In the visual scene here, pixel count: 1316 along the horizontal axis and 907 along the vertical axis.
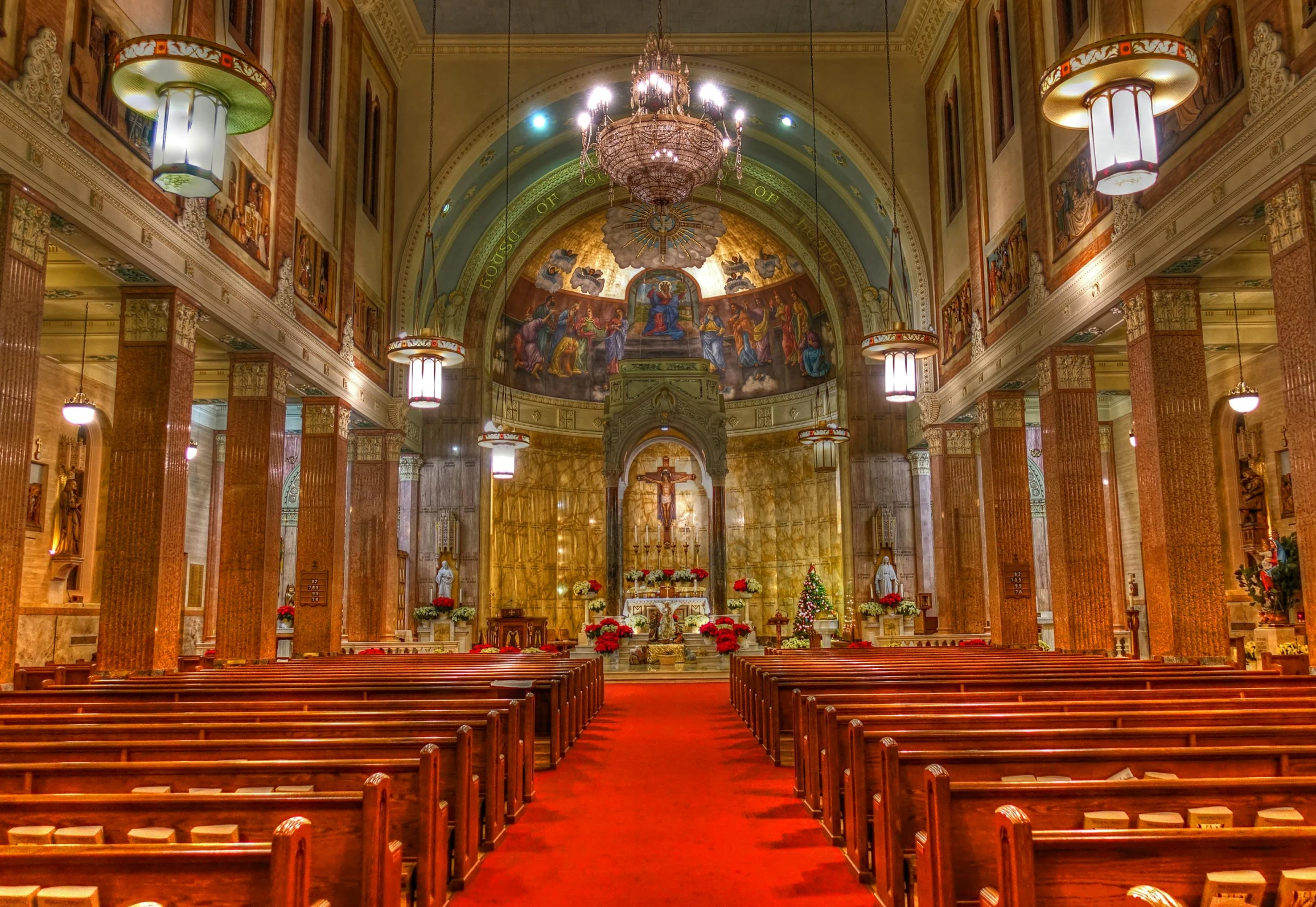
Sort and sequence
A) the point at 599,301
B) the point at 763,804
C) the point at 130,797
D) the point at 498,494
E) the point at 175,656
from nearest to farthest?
the point at 130,797 → the point at 763,804 → the point at 175,656 → the point at 498,494 → the point at 599,301

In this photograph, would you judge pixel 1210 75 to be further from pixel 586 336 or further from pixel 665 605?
pixel 586 336

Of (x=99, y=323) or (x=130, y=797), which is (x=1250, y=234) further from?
(x=99, y=323)

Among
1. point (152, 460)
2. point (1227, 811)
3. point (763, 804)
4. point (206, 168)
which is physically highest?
point (206, 168)

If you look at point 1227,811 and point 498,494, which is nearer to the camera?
point 1227,811

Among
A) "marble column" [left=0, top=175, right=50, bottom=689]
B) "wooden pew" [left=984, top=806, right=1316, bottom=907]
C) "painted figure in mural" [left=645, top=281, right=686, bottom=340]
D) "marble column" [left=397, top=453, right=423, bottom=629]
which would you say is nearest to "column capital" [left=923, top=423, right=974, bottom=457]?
"painted figure in mural" [left=645, top=281, right=686, bottom=340]

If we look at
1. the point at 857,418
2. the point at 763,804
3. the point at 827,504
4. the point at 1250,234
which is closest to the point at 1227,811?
the point at 763,804

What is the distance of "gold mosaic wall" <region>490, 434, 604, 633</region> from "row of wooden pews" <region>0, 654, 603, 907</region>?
20.2m

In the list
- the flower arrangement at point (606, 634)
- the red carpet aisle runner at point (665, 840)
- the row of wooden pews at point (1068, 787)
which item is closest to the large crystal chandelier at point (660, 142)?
the flower arrangement at point (606, 634)

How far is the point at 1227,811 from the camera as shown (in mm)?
3713

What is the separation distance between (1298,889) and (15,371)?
35.0 feet

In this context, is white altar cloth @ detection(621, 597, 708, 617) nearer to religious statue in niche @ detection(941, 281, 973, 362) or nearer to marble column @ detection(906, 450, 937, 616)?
marble column @ detection(906, 450, 937, 616)

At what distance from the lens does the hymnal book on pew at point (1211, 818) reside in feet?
12.2

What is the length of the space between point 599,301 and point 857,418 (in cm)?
972

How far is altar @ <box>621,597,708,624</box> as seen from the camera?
87.7 feet
